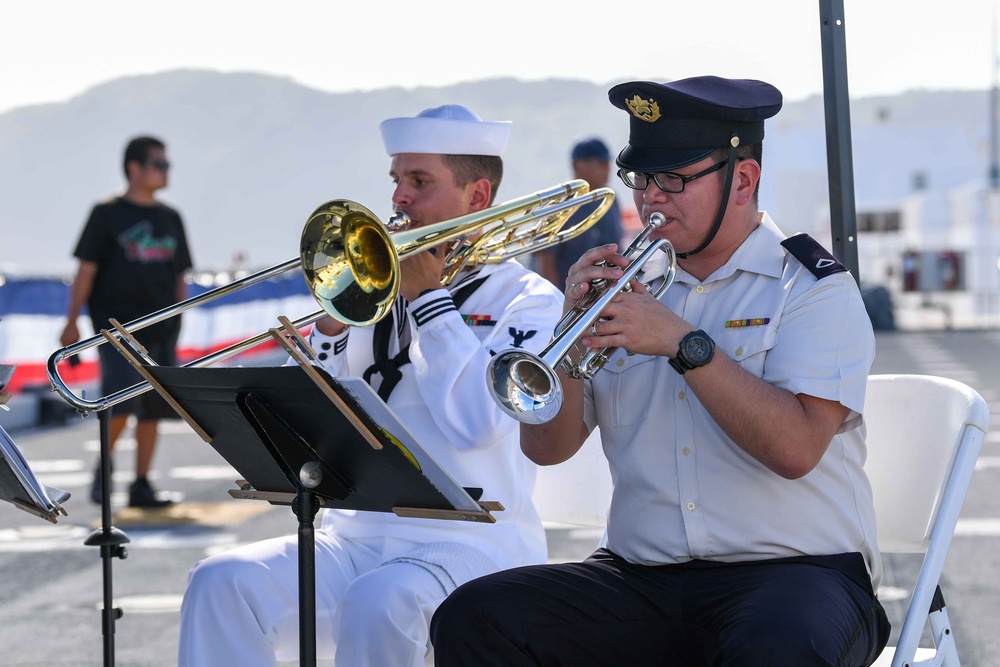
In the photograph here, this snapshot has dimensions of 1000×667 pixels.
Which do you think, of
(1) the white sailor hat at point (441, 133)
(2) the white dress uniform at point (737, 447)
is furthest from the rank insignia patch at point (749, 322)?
(1) the white sailor hat at point (441, 133)

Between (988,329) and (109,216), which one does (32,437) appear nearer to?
(109,216)

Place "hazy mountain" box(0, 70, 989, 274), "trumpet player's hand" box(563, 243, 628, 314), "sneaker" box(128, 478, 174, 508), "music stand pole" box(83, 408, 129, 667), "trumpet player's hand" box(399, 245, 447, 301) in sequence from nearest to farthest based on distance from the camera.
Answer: "trumpet player's hand" box(563, 243, 628, 314), "trumpet player's hand" box(399, 245, 447, 301), "music stand pole" box(83, 408, 129, 667), "sneaker" box(128, 478, 174, 508), "hazy mountain" box(0, 70, 989, 274)

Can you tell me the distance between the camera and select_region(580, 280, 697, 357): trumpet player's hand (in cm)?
218

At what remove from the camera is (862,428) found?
2.45 metres

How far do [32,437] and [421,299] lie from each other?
7.56m

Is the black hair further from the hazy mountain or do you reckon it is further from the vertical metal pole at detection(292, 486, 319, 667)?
the hazy mountain

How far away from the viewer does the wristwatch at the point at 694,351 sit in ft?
7.13

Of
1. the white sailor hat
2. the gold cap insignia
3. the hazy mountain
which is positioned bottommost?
the hazy mountain

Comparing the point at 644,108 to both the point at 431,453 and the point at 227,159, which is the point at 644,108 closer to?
the point at 431,453

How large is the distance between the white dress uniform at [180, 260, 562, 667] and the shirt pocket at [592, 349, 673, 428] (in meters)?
0.18

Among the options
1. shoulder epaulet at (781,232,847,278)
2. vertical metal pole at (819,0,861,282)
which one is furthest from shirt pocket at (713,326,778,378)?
vertical metal pole at (819,0,861,282)

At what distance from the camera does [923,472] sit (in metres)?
2.55

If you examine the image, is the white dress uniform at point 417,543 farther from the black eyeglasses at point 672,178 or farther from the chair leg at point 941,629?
the chair leg at point 941,629

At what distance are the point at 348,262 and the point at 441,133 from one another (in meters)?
0.72
